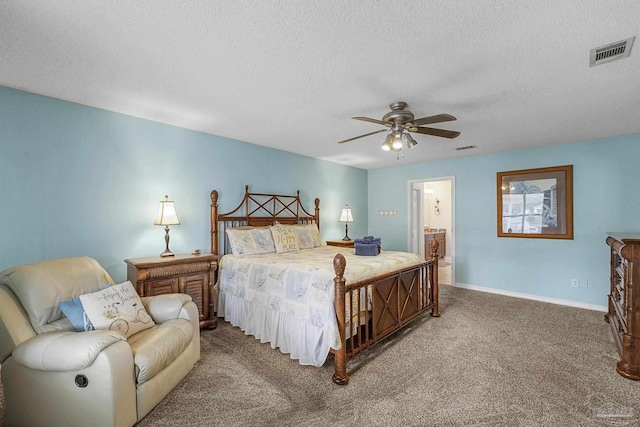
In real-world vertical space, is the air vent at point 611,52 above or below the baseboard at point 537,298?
above

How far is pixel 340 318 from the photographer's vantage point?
2.41m

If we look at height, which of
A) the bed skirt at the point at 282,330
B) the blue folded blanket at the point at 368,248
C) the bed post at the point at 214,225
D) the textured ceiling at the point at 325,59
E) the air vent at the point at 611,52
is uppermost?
the textured ceiling at the point at 325,59

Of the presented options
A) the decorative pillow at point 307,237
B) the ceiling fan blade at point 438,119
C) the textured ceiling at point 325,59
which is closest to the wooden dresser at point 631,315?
the textured ceiling at point 325,59

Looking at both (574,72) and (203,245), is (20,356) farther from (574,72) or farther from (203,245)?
(574,72)

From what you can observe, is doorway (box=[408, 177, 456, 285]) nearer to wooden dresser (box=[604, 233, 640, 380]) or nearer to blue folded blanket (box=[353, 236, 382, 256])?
blue folded blanket (box=[353, 236, 382, 256])

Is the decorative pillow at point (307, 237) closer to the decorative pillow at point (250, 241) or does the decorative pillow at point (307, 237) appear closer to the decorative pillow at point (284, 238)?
the decorative pillow at point (284, 238)

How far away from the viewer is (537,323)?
11.8 ft

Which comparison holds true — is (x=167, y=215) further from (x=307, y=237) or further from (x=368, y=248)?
(x=368, y=248)

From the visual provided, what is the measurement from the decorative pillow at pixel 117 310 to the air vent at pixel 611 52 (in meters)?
3.80

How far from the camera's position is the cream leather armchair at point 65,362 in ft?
5.40

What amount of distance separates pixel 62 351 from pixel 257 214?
3.07m

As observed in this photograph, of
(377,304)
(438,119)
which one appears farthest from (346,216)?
(438,119)

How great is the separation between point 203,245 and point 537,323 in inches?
175

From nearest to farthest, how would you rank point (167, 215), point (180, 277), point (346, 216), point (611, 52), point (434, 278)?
point (611, 52)
point (180, 277)
point (167, 215)
point (434, 278)
point (346, 216)
